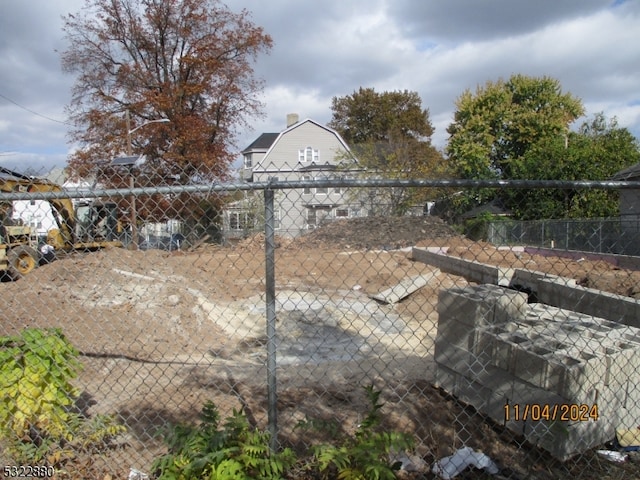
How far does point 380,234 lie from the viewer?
2059 centimetres

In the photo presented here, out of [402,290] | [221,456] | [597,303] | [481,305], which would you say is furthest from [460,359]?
[402,290]

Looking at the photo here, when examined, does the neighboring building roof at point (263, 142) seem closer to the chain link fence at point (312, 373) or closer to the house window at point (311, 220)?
the chain link fence at point (312, 373)

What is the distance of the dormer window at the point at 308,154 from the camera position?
43.4 m

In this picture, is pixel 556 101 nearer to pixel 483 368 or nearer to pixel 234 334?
pixel 234 334

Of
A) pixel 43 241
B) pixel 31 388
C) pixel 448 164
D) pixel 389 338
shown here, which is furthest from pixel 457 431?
pixel 448 164

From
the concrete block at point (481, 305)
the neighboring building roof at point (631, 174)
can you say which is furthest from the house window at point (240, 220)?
the neighboring building roof at point (631, 174)

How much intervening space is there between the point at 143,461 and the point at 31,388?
2.82 ft

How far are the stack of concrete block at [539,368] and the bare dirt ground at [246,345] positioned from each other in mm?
200

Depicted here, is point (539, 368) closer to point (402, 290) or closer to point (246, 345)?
point (246, 345)

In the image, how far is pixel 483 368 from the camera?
421 centimetres
